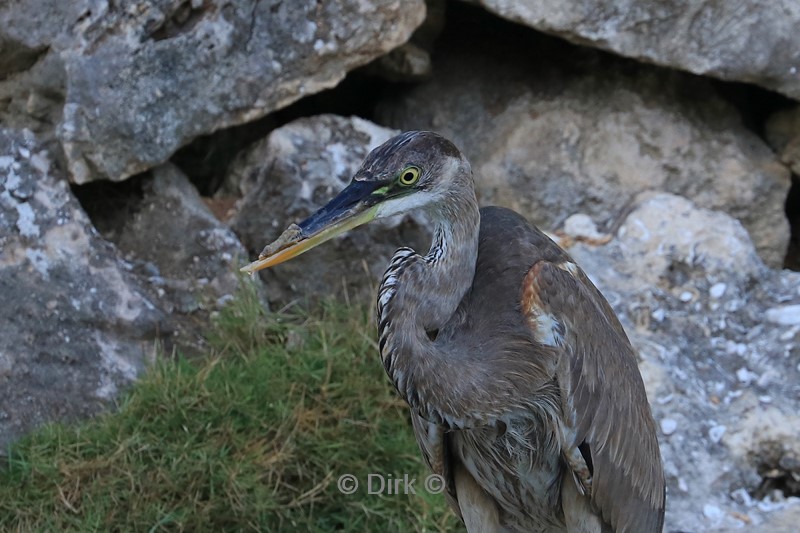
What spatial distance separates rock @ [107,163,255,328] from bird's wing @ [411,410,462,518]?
4.66 feet

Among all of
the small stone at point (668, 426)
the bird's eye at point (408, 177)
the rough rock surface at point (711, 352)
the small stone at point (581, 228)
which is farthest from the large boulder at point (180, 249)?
the bird's eye at point (408, 177)

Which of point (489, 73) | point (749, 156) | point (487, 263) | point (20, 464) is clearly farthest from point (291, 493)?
point (749, 156)

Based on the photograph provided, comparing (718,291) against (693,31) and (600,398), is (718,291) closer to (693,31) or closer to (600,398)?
(693,31)

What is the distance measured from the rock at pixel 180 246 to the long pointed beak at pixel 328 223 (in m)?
1.70

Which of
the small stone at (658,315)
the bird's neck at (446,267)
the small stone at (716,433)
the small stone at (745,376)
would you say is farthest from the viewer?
the small stone at (658,315)

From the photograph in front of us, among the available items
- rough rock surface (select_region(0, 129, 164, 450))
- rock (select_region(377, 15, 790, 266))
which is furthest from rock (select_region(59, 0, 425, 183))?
rock (select_region(377, 15, 790, 266))

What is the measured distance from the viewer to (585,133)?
4973 millimetres

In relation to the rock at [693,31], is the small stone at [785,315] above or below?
below

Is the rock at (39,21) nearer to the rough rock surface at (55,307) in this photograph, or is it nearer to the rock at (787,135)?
the rough rock surface at (55,307)

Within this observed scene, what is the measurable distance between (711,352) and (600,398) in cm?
111

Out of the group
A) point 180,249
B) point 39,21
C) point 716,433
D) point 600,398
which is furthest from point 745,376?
point 39,21

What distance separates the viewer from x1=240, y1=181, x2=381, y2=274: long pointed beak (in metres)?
2.79

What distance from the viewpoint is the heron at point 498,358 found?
9.31 ft

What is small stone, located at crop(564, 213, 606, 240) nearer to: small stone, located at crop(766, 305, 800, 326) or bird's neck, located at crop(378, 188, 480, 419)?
small stone, located at crop(766, 305, 800, 326)
